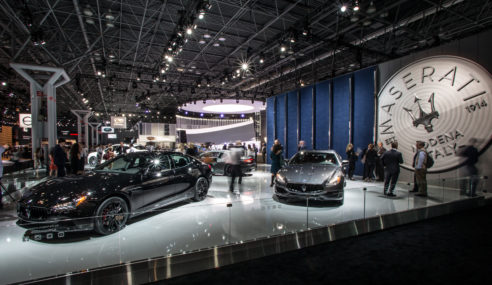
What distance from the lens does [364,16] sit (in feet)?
31.6

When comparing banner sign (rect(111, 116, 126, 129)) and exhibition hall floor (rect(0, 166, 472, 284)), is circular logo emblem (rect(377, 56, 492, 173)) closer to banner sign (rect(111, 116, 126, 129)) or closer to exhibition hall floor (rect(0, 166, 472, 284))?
exhibition hall floor (rect(0, 166, 472, 284))

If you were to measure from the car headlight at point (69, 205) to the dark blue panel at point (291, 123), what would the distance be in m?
11.2

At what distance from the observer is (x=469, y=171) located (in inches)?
248

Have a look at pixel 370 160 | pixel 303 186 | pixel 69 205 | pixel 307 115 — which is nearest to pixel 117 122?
pixel 307 115

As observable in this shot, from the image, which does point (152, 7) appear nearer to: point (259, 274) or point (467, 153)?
point (259, 274)

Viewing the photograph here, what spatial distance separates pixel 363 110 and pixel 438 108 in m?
2.62

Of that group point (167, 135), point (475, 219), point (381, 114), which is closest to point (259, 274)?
point (475, 219)

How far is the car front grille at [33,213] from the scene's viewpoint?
3.26 metres

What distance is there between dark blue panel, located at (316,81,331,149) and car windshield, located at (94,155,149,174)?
351 inches

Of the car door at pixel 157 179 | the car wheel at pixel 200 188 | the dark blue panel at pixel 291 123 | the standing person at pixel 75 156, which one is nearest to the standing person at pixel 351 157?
the dark blue panel at pixel 291 123

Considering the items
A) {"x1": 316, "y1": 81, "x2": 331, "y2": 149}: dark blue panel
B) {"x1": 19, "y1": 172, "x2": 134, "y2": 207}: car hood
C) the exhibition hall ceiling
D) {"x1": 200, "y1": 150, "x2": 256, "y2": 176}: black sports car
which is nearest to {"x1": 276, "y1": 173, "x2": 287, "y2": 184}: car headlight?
{"x1": 19, "y1": 172, "x2": 134, "y2": 207}: car hood

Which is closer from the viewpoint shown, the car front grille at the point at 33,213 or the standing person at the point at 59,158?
the car front grille at the point at 33,213

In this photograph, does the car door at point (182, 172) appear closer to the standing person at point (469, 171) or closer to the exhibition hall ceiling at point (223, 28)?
the exhibition hall ceiling at point (223, 28)

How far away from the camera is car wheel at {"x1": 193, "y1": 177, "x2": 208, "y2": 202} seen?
5793mm
